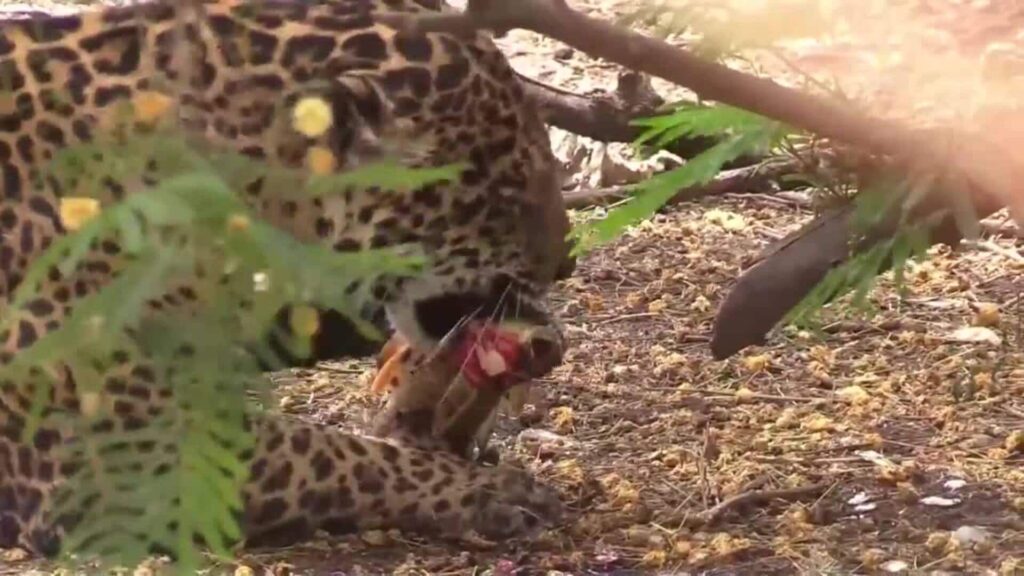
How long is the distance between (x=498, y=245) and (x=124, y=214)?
2334mm

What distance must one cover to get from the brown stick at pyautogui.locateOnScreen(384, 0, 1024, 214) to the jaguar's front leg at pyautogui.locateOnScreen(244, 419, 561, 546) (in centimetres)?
152

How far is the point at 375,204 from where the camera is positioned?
3.33 meters

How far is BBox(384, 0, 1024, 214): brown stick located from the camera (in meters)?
1.90

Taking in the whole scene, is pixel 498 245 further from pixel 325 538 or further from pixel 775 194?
pixel 775 194

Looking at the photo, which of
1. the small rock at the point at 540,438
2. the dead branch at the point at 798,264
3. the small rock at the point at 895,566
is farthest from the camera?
the small rock at the point at 540,438

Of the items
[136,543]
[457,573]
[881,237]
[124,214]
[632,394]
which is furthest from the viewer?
[632,394]

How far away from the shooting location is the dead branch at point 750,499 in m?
3.49

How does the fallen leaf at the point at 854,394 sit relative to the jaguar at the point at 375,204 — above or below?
below

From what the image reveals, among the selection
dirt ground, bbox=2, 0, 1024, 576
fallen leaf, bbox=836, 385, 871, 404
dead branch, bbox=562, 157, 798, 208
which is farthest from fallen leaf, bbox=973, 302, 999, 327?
dead branch, bbox=562, 157, 798, 208

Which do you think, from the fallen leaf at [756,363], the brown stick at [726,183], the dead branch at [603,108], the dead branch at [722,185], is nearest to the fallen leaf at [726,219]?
the dead branch at [722,185]

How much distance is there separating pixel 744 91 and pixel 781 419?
2.17 meters

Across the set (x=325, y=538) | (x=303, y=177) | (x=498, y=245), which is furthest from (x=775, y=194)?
(x=303, y=177)

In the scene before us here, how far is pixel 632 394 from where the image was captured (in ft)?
14.6

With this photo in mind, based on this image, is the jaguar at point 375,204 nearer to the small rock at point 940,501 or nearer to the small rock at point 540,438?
the small rock at point 540,438
